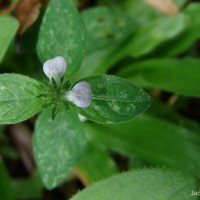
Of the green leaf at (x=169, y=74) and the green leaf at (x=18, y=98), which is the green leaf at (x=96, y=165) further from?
the green leaf at (x=18, y=98)

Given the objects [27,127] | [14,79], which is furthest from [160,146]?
[14,79]

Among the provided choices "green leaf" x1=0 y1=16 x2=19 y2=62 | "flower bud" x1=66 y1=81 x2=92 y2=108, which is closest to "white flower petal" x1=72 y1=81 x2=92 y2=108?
"flower bud" x1=66 y1=81 x2=92 y2=108

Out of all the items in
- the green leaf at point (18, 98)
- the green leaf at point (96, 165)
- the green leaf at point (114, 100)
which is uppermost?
the green leaf at point (18, 98)

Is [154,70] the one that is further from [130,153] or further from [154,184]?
[154,184]

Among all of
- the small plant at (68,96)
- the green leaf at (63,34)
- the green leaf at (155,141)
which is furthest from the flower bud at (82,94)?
the green leaf at (155,141)

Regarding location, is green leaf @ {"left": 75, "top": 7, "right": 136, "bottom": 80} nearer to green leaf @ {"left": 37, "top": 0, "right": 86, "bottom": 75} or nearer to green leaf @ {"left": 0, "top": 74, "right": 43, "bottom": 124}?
green leaf @ {"left": 37, "top": 0, "right": 86, "bottom": 75}

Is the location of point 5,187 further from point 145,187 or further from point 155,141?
point 145,187
